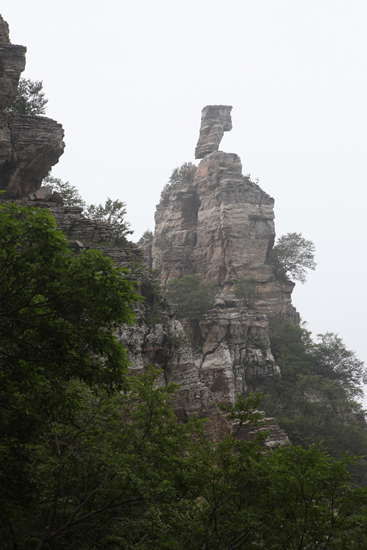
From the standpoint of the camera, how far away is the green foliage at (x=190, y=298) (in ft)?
142

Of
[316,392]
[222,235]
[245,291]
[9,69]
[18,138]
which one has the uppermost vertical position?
[222,235]

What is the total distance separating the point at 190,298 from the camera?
45.1 m

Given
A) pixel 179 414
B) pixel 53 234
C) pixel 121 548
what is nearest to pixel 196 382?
pixel 179 414

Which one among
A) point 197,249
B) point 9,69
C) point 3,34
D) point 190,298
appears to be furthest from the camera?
point 197,249

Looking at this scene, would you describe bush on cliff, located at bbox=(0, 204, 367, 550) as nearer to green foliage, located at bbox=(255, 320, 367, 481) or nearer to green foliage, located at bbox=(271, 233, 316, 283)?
green foliage, located at bbox=(255, 320, 367, 481)

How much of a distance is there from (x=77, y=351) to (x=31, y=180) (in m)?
22.0

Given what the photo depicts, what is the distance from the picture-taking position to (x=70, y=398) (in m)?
11.4

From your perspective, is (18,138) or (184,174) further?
(184,174)

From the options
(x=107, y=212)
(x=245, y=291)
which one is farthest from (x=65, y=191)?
(x=245, y=291)

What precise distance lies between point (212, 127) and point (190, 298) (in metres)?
25.8

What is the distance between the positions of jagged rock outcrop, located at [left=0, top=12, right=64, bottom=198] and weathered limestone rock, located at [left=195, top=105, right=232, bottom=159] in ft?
109

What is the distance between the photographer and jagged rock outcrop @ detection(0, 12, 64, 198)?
29.3 metres

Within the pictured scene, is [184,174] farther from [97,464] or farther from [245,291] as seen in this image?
[97,464]

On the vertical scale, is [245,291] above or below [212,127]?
below
